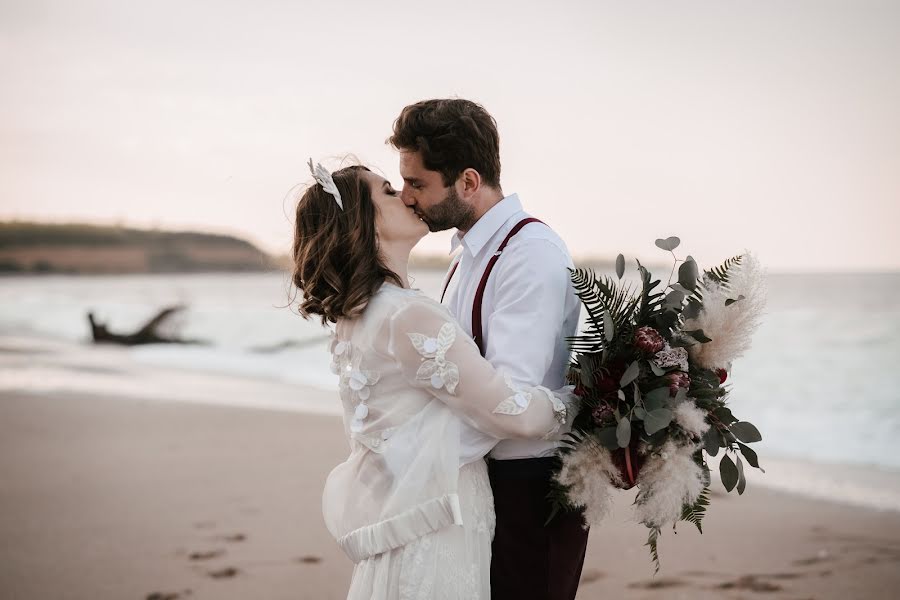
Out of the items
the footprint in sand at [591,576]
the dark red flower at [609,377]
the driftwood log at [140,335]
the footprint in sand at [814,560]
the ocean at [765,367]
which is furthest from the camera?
the driftwood log at [140,335]

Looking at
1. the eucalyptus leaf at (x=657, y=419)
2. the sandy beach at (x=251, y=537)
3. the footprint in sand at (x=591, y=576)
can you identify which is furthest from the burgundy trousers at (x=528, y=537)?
the footprint in sand at (x=591, y=576)

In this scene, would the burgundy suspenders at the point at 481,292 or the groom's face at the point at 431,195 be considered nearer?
the burgundy suspenders at the point at 481,292

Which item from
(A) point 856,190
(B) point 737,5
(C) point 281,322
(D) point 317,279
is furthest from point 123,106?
(D) point 317,279

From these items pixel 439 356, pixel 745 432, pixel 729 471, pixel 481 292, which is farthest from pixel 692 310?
pixel 439 356

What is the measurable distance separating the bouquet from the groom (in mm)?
106

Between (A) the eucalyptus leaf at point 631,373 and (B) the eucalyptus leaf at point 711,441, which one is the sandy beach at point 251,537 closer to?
(B) the eucalyptus leaf at point 711,441

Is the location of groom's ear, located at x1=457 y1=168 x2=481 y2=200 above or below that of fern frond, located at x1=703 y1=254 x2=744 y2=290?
above

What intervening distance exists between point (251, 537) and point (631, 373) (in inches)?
148

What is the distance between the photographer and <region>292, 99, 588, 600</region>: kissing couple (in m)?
2.25

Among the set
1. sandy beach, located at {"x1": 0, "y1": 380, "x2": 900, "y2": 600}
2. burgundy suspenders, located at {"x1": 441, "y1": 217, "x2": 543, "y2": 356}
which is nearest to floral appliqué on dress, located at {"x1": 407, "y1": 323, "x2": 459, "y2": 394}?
burgundy suspenders, located at {"x1": 441, "y1": 217, "x2": 543, "y2": 356}

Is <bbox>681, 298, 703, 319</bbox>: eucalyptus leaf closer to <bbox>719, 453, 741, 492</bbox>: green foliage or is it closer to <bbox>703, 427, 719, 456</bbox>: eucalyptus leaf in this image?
<bbox>703, 427, 719, 456</bbox>: eucalyptus leaf

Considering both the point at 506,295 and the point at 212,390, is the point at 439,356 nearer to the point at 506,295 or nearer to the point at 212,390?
the point at 506,295

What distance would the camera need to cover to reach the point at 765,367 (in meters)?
13.2

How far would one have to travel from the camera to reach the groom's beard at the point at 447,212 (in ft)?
8.78
